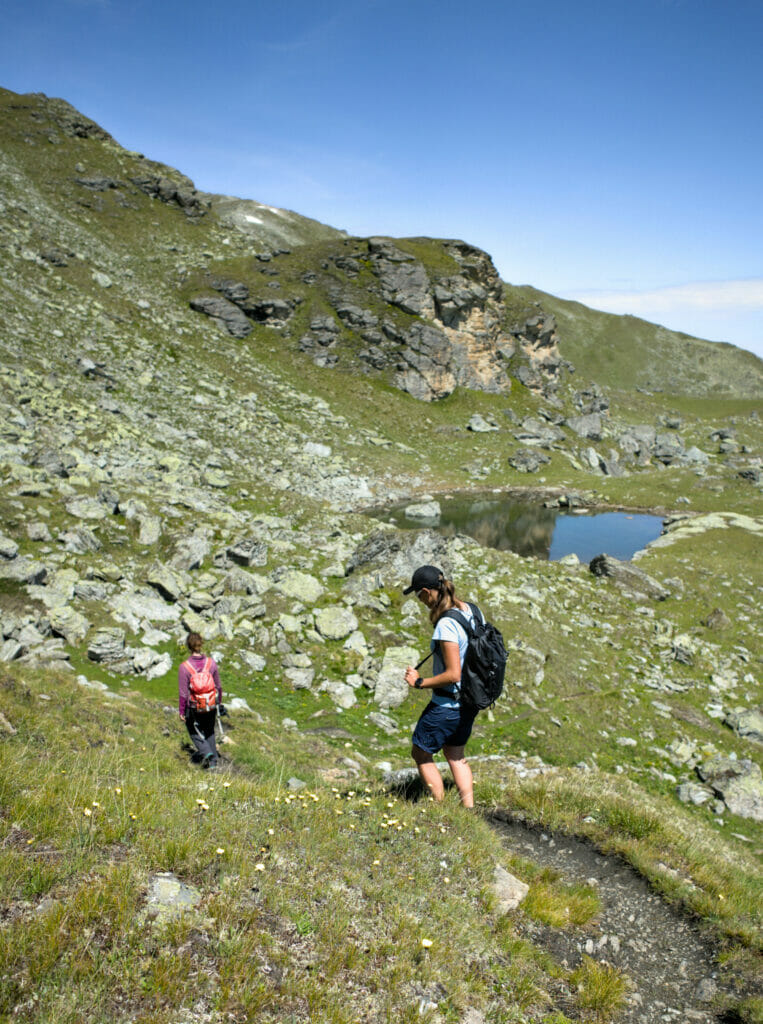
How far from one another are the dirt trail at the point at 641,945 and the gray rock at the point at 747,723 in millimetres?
13242

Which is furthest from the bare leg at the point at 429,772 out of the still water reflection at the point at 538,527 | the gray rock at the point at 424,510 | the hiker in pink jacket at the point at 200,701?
the gray rock at the point at 424,510

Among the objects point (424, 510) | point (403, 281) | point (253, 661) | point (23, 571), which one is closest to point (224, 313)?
point (403, 281)

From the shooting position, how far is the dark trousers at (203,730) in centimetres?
1005

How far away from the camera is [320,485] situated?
44.2m

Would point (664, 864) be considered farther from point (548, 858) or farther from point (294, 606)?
point (294, 606)

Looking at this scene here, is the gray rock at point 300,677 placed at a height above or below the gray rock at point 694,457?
below

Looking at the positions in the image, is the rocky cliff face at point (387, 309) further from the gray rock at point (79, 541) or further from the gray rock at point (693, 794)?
the gray rock at point (693, 794)

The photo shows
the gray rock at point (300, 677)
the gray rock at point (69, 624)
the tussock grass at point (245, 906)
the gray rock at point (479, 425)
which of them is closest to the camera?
the tussock grass at point (245, 906)

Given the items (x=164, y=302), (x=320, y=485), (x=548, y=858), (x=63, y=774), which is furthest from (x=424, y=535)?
(x=164, y=302)

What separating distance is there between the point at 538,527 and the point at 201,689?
40.7m

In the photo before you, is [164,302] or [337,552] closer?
[337,552]

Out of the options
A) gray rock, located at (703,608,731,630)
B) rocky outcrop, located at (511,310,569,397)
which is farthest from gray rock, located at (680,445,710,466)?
gray rock, located at (703,608,731,630)

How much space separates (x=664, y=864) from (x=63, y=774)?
7961 millimetres

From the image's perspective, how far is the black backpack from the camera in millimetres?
7035
